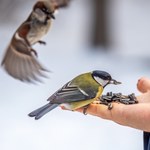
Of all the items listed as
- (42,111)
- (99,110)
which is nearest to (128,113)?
(99,110)

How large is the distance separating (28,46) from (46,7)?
105 millimetres

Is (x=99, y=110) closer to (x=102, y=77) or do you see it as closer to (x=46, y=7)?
(x=102, y=77)

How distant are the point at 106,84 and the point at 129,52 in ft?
0.61

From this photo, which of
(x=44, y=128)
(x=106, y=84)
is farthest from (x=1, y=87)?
(x=106, y=84)

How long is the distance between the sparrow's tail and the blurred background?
13mm

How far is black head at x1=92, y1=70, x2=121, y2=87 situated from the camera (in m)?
1.06

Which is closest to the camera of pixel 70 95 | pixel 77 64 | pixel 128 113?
pixel 128 113

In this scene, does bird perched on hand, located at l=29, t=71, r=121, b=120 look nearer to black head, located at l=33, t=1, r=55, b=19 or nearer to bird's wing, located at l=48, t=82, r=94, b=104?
bird's wing, located at l=48, t=82, r=94, b=104

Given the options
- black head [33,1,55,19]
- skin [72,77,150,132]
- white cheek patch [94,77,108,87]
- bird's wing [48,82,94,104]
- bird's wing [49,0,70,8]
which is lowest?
skin [72,77,150,132]

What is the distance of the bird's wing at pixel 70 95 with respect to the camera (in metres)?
1.04

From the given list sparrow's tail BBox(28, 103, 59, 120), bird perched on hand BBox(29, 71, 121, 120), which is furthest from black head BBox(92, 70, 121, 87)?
sparrow's tail BBox(28, 103, 59, 120)

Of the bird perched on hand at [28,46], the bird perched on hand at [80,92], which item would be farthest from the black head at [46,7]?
the bird perched on hand at [80,92]

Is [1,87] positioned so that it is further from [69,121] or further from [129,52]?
[129,52]

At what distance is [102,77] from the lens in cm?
107
